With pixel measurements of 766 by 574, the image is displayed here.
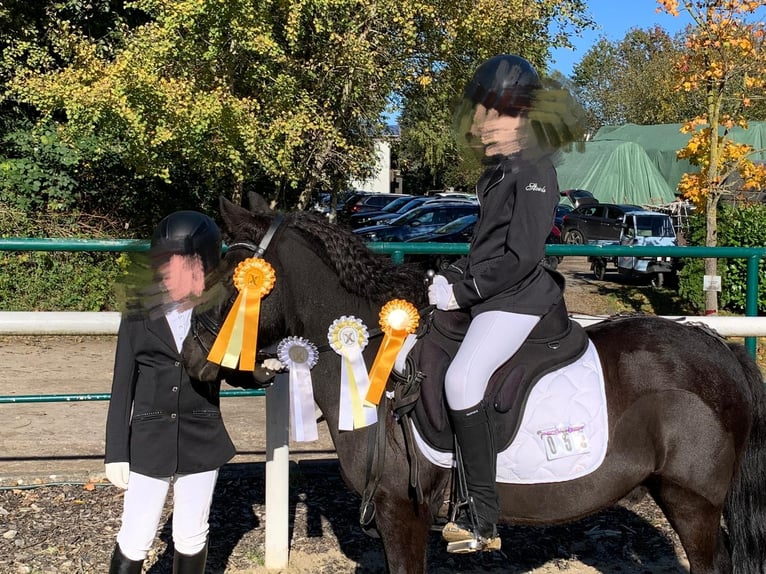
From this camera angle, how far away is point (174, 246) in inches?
122

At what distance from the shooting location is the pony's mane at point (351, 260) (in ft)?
9.89

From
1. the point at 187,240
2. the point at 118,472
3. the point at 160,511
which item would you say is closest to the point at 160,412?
the point at 118,472

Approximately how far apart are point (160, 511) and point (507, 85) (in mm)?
2247

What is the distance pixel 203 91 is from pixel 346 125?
3710 mm

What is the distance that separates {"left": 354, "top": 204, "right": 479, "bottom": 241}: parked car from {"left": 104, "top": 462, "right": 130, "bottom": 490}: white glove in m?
16.3

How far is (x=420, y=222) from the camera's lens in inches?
851

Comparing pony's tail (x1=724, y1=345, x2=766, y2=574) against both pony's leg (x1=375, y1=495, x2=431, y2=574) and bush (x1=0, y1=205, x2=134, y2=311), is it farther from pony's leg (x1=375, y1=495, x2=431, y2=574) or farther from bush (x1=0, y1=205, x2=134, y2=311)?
bush (x1=0, y1=205, x2=134, y2=311)

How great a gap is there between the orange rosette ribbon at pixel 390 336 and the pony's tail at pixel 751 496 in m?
1.54

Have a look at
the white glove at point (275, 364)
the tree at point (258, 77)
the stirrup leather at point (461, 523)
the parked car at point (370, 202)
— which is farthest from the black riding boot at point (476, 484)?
the parked car at point (370, 202)

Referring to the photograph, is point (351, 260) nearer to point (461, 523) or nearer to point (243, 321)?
point (243, 321)

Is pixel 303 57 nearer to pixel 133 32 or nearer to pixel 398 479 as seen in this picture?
pixel 133 32

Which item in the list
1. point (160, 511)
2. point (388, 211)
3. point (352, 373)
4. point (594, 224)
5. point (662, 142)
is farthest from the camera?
point (662, 142)

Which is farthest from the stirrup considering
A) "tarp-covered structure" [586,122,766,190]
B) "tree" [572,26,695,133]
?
"tree" [572,26,695,133]

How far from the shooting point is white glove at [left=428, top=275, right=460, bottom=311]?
3.01 meters
